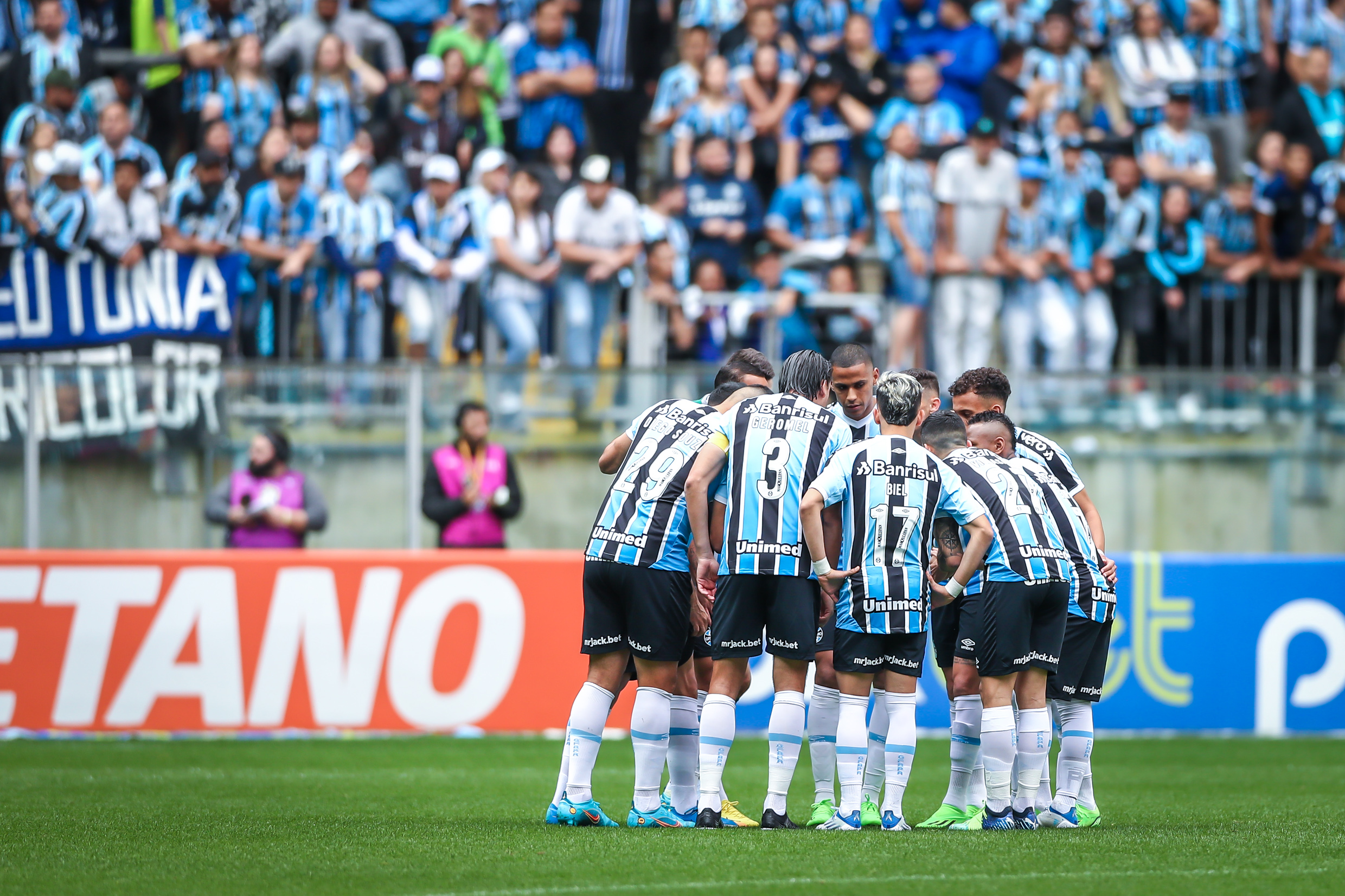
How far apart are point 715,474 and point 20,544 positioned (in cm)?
683

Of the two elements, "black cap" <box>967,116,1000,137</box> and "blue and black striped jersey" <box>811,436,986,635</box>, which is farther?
"black cap" <box>967,116,1000,137</box>

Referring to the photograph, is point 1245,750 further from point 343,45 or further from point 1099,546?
point 343,45

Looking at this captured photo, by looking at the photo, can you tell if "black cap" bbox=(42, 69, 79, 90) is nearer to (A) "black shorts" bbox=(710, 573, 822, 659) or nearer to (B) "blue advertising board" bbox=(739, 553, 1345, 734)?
(B) "blue advertising board" bbox=(739, 553, 1345, 734)

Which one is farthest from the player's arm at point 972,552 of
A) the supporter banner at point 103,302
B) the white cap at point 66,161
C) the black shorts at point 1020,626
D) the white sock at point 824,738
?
the white cap at point 66,161

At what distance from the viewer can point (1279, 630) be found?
1336 centimetres

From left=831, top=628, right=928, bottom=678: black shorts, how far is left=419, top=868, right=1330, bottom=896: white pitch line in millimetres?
1481

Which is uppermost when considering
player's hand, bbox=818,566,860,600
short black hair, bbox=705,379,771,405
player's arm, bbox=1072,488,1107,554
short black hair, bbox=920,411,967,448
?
short black hair, bbox=705,379,771,405

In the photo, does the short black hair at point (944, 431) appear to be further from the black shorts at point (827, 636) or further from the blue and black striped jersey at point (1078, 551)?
the black shorts at point (827, 636)

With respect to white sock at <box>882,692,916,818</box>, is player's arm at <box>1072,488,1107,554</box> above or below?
above

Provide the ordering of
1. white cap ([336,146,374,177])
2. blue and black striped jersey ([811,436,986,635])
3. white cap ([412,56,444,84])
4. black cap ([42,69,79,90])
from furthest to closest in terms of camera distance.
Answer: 1. white cap ([412,56,444,84])
2. black cap ([42,69,79,90])
3. white cap ([336,146,374,177])
4. blue and black striped jersey ([811,436,986,635])

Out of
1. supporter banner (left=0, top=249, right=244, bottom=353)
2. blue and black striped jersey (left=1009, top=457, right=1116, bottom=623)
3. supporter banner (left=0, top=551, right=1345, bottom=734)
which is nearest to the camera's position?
blue and black striped jersey (left=1009, top=457, right=1116, bottom=623)

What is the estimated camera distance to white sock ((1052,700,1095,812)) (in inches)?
325

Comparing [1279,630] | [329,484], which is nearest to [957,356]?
[1279,630]

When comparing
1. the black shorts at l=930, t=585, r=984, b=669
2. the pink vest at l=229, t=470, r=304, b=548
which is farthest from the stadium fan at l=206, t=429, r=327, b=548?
the black shorts at l=930, t=585, r=984, b=669
